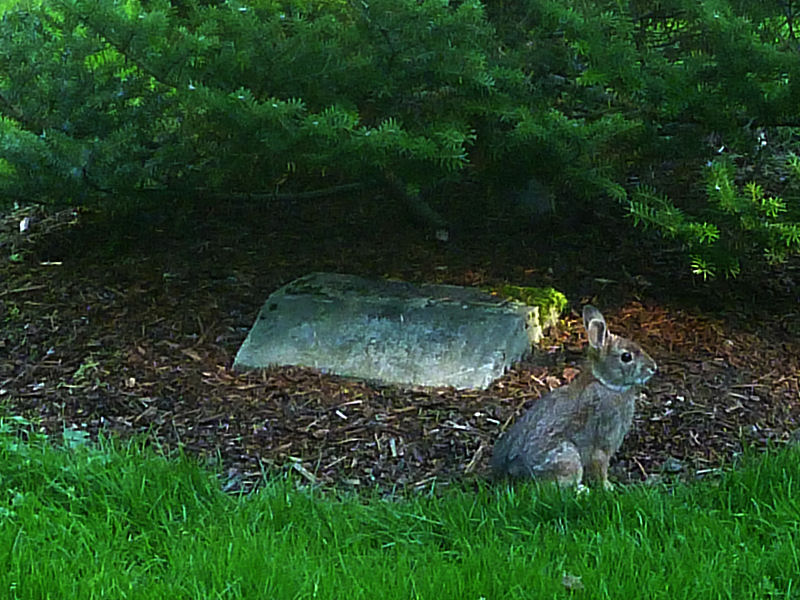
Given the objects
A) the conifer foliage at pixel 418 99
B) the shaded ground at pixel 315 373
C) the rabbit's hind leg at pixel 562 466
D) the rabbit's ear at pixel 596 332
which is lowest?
the shaded ground at pixel 315 373

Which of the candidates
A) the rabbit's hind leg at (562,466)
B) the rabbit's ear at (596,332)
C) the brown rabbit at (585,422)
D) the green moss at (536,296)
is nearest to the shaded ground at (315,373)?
the green moss at (536,296)

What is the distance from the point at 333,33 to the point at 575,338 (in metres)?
1.85

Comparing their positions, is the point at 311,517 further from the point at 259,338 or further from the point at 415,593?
the point at 259,338

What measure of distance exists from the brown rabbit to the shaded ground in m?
0.26

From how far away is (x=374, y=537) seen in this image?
12.7 feet

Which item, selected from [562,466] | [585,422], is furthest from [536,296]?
[562,466]

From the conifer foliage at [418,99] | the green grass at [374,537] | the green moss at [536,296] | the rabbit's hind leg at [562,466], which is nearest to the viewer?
the green grass at [374,537]

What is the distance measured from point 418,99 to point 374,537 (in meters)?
2.24

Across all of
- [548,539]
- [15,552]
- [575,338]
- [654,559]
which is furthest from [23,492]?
[575,338]

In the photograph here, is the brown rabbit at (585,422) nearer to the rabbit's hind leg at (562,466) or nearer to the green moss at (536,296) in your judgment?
the rabbit's hind leg at (562,466)

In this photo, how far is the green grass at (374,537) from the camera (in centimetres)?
343

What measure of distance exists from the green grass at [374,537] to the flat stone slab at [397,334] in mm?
1129

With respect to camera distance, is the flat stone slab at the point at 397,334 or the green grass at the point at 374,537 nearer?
the green grass at the point at 374,537

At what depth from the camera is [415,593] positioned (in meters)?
3.38
